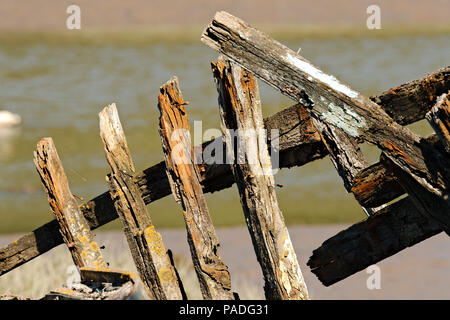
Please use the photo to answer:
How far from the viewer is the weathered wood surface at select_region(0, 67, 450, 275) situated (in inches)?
Answer: 111

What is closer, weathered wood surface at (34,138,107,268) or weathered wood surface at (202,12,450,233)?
weathered wood surface at (202,12,450,233)

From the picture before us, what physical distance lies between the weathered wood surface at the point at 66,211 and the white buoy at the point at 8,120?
33.9 feet

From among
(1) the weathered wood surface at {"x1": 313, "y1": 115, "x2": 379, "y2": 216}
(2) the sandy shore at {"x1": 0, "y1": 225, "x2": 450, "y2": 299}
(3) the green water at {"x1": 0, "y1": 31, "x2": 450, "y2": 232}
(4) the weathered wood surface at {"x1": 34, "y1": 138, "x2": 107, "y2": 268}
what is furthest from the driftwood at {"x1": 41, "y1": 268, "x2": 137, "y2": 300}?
(3) the green water at {"x1": 0, "y1": 31, "x2": 450, "y2": 232}

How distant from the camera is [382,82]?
1503 cm

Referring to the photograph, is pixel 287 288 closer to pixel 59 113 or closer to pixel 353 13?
pixel 59 113

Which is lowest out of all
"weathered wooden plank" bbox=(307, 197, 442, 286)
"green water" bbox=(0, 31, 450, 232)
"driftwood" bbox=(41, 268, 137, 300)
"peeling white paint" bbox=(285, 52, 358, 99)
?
"weathered wooden plank" bbox=(307, 197, 442, 286)

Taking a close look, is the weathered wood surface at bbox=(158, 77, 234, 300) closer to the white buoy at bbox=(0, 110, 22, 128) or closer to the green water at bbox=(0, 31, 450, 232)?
the green water at bbox=(0, 31, 450, 232)

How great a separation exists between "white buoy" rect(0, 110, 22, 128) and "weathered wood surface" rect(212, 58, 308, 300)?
36.8 ft

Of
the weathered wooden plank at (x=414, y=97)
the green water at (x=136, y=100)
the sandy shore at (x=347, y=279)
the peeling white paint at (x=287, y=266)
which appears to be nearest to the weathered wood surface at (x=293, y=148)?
the weathered wooden plank at (x=414, y=97)

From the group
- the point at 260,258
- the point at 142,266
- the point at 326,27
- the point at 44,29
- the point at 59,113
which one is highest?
the point at 44,29

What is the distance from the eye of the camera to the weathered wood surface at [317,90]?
8.70 feet

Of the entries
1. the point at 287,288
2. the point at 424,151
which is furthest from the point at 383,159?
the point at 287,288

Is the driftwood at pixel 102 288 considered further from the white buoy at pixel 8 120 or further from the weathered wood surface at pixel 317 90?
the white buoy at pixel 8 120
